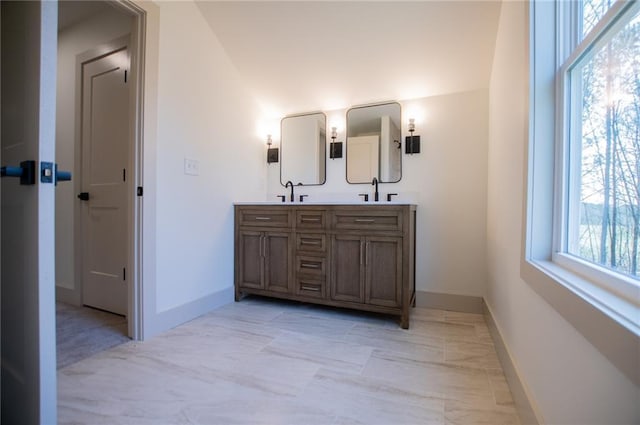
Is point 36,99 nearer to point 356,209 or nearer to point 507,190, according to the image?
point 356,209

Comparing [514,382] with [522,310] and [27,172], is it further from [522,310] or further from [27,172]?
[27,172]

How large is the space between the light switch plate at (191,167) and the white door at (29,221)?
1.16 metres

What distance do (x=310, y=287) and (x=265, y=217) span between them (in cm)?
73

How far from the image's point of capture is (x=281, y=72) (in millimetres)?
2656

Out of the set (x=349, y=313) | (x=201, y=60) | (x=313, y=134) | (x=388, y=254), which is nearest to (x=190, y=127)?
(x=201, y=60)

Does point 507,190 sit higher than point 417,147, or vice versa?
point 417,147

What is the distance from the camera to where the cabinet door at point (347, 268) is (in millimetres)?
2227

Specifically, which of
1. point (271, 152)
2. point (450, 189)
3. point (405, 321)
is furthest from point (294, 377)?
point (271, 152)

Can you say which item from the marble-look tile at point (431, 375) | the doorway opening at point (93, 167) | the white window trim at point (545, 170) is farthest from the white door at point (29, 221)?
the white window trim at point (545, 170)

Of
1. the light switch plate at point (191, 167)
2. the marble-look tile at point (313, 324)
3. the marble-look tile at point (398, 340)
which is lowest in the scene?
the marble-look tile at point (313, 324)

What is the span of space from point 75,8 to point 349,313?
333 centimetres

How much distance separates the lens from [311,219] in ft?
7.85

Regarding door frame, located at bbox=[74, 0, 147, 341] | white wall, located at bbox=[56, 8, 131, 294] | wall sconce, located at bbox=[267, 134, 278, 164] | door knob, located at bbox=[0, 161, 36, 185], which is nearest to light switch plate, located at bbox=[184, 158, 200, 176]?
door frame, located at bbox=[74, 0, 147, 341]

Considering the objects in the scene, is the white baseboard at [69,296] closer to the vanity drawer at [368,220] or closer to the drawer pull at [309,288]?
the drawer pull at [309,288]
